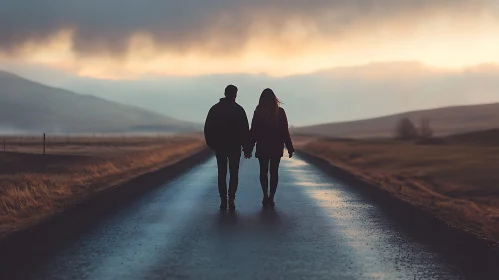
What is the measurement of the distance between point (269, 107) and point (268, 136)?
566mm

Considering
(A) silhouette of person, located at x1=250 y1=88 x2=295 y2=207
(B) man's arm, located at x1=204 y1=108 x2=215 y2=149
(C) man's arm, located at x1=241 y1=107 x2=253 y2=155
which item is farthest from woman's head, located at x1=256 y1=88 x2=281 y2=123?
(B) man's arm, located at x1=204 y1=108 x2=215 y2=149

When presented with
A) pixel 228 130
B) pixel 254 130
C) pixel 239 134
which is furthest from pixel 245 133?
pixel 254 130

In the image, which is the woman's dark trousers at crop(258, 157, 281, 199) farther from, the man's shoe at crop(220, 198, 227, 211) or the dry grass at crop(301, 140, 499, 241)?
the dry grass at crop(301, 140, 499, 241)

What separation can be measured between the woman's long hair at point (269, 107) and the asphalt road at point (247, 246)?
68.6 inches

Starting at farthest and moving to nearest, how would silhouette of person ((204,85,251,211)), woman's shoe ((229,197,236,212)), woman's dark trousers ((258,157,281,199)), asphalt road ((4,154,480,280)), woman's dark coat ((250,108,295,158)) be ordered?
woman's dark trousers ((258,157,281,199)), woman's dark coat ((250,108,295,158)), woman's shoe ((229,197,236,212)), silhouette of person ((204,85,251,211)), asphalt road ((4,154,480,280))

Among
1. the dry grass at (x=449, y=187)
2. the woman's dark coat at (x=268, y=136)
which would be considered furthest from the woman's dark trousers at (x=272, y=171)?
the dry grass at (x=449, y=187)

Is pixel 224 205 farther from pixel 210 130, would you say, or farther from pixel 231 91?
pixel 231 91

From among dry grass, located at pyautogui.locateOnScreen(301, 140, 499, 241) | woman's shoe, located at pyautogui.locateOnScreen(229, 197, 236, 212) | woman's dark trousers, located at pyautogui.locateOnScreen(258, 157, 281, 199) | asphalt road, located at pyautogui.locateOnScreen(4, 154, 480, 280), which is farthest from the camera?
woman's dark trousers, located at pyautogui.locateOnScreen(258, 157, 281, 199)

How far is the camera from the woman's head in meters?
13.9

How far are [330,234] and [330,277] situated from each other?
3.18 metres

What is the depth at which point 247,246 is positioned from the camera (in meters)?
9.48

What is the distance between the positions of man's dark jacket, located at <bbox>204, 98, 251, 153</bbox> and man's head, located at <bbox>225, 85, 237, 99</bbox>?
0.25 ft

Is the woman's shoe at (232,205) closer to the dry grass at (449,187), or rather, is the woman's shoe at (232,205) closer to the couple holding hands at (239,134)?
the couple holding hands at (239,134)

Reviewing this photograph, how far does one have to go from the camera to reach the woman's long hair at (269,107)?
13.9 metres
